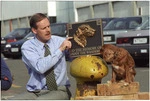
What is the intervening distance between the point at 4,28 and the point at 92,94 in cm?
3842

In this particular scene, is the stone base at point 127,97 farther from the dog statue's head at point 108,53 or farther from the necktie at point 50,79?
the necktie at point 50,79

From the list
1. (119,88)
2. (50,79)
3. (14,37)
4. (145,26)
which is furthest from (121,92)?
(14,37)

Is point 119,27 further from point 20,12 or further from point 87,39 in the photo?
point 20,12

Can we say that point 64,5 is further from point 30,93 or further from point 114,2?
point 30,93

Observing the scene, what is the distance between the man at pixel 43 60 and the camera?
3.55 m

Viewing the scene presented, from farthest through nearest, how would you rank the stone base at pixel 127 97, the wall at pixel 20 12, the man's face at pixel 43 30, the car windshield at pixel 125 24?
the wall at pixel 20 12
the car windshield at pixel 125 24
the man's face at pixel 43 30
the stone base at pixel 127 97

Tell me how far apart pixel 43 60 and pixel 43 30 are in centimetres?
25

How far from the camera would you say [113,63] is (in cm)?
334

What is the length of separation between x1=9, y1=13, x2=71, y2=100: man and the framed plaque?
0.07 meters

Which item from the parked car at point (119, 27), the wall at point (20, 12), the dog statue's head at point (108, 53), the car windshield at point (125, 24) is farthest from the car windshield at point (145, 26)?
the wall at point (20, 12)

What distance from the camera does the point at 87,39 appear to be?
140 inches

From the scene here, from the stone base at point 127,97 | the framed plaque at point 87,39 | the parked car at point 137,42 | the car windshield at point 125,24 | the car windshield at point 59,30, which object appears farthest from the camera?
the car windshield at point 59,30

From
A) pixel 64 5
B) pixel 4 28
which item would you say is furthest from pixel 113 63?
pixel 4 28

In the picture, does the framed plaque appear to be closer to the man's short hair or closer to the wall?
the man's short hair
